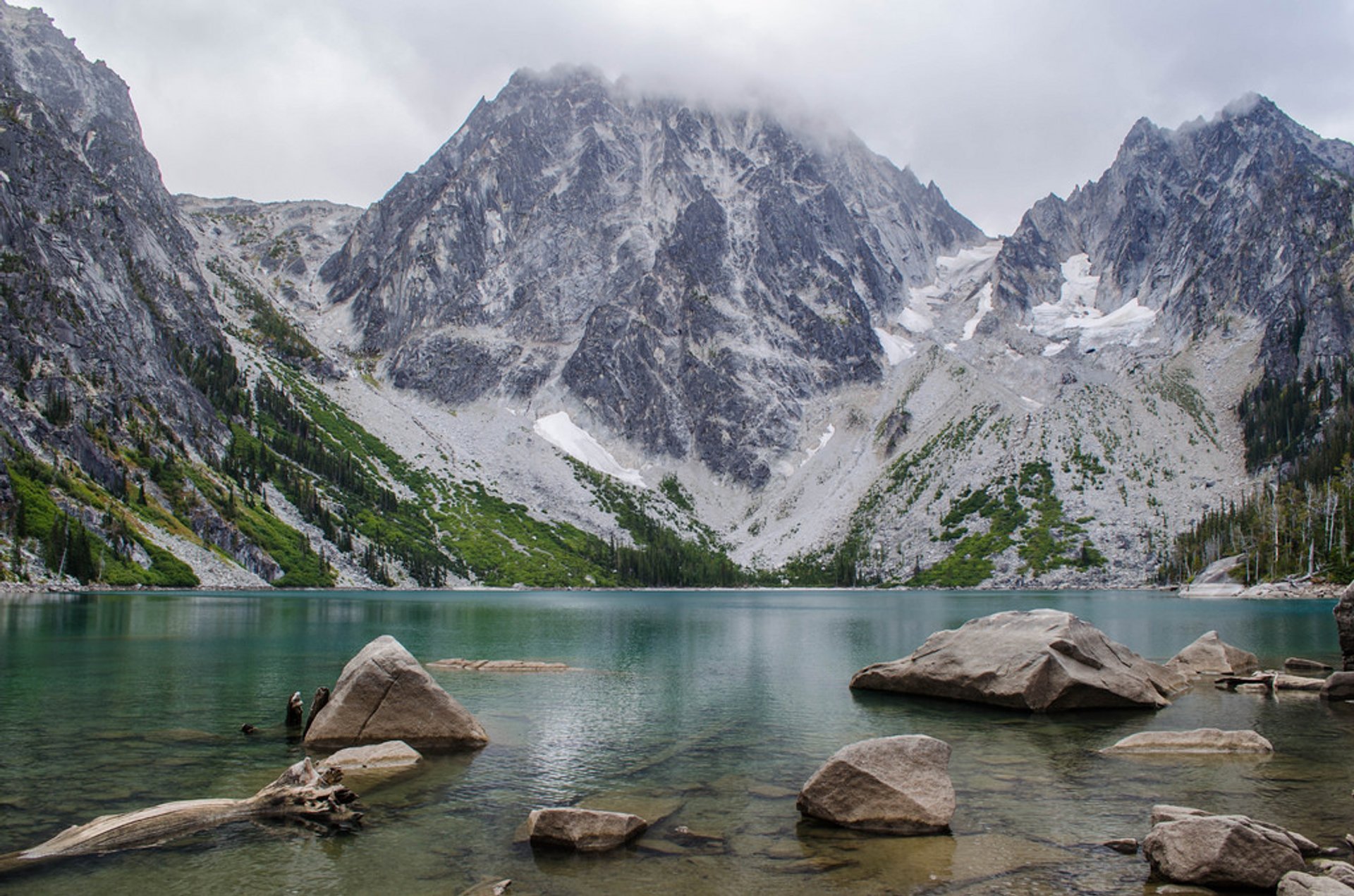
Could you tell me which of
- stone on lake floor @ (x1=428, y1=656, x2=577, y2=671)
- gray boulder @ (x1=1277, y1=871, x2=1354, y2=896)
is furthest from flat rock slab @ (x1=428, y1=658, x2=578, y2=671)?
gray boulder @ (x1=1277, y1=871, x2=1354, y2=896)

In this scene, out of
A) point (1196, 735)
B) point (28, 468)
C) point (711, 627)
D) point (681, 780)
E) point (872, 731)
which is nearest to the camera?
point (681, 780)

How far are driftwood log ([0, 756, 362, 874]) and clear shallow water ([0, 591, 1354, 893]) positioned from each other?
58cm

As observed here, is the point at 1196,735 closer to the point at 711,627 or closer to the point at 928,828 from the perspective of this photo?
the point at 928,828

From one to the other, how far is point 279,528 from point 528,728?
6525 inches

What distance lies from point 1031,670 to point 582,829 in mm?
23118

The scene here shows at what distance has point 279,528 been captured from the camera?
175 meters

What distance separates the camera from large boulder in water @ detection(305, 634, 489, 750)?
26859 mm

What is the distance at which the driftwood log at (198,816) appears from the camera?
619 inches

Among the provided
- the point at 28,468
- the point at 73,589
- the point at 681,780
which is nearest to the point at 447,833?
the point at 681,780

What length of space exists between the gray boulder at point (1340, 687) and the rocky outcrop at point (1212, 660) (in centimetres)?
830

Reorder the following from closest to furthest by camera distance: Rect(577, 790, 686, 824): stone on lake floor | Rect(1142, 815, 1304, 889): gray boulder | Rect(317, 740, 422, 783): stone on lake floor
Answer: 1. Rect(1142, 815, 1304, 889): gray boulder
2. Rect(577, 790, 686, 824): stone on lake floor
3. Rect(317, 740, 422, 783): stone on lake floor

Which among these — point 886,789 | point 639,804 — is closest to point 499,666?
point 639,804

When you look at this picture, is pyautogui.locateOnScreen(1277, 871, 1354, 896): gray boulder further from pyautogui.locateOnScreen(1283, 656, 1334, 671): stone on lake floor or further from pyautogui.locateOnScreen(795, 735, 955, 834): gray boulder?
pyautogui.locateOnScreen(1283, 656, 1334, 671): stone on lake floor

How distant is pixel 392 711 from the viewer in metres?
27.4
